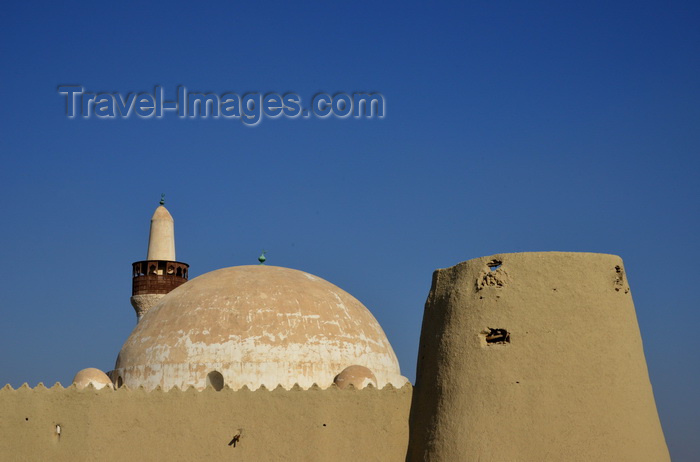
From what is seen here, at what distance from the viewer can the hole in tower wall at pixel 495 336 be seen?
10.5 metres

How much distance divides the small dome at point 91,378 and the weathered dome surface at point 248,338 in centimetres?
81

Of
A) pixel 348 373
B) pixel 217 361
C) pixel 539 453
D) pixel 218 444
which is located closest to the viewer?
pixel 539 453

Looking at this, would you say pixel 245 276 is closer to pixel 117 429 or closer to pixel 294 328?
pixel 294 328

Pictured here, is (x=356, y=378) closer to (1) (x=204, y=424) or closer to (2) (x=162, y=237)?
(1) (x=204, y=424)

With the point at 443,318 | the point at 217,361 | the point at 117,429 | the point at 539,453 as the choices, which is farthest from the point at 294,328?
the point at 539,453

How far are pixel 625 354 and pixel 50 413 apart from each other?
8.28 m

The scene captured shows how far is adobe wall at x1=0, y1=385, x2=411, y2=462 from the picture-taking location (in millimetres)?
11695

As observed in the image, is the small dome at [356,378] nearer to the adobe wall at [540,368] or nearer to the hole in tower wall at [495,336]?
the adobe wall at [540,368]

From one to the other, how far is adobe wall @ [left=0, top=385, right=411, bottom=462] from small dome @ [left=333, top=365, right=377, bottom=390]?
341cm

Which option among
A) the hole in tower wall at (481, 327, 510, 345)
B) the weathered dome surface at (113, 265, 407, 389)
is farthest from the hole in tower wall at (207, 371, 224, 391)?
the hole in tower wall at (481, 327, 510, 345)

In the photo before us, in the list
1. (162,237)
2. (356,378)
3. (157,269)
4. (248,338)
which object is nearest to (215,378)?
(248,338)

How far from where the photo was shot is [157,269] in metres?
23.7

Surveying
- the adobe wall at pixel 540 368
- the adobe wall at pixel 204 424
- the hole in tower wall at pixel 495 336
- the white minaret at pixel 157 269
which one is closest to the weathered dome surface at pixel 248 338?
the adobe wall at pixel 204 424

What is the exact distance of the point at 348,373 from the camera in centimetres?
1568
